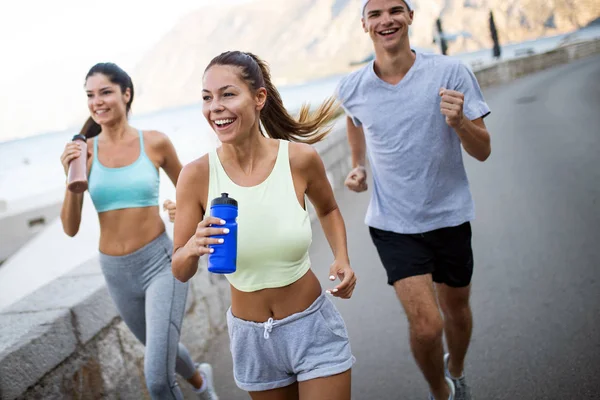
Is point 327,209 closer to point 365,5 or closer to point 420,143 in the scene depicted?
point 420,143

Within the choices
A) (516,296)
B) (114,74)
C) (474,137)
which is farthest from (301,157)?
(516,296)

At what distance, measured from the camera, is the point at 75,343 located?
321cm

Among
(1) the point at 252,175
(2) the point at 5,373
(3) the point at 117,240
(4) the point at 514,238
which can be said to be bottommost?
(4) the point at 514,238

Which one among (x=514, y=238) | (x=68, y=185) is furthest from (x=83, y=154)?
(x=514, y=238)

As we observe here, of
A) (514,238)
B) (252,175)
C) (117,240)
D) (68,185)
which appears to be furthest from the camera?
(514,238)

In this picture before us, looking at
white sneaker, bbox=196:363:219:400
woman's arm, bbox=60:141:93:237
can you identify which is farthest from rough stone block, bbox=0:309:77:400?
white sneaker, bbox=196:363:219:400

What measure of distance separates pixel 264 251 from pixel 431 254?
128cm

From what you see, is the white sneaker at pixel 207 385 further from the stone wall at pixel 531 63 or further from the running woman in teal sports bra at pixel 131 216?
the stone wall at pixel 531 63

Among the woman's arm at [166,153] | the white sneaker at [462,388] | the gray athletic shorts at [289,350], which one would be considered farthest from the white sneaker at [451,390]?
the woman's arm at [166,153]

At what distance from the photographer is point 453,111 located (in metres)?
2.76

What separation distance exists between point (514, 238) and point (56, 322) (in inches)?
186

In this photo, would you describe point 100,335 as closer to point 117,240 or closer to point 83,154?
point 117,240

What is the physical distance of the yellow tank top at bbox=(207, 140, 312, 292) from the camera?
223cm

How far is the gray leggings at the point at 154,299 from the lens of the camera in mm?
3029
